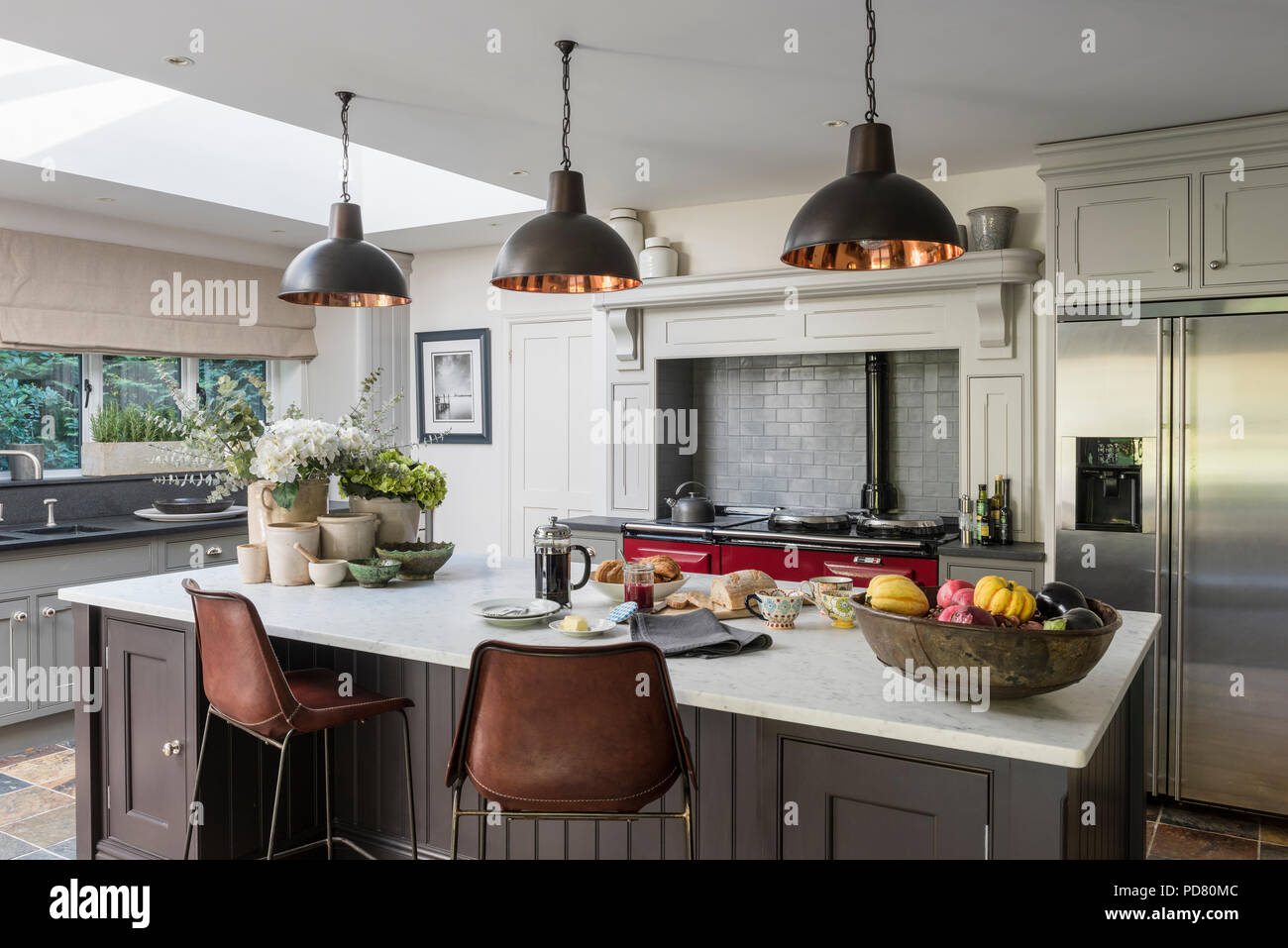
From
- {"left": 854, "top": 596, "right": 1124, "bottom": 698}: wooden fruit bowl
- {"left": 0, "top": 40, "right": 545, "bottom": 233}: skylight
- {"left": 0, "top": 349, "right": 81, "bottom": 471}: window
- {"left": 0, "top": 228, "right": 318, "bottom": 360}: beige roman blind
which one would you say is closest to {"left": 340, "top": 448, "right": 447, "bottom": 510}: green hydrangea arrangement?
{"left": 0, "top": 40, "right": 545, "bottom": 233}: skylight

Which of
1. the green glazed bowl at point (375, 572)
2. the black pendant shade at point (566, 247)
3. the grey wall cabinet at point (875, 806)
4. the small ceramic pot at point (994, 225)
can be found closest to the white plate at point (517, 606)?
the green glazed bowl at point (375, 572)

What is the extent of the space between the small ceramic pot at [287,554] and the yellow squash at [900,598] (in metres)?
1.86

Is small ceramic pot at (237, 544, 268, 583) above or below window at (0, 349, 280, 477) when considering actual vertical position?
below

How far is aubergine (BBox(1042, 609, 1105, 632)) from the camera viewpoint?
1637mm

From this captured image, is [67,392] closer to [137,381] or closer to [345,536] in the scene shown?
[137,381]

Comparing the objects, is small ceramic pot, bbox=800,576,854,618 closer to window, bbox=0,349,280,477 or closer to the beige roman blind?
window, bbox=0,349,280,477

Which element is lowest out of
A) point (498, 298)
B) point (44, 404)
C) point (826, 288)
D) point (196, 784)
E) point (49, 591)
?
point (196, 784)

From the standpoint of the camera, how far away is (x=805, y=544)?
436 centimetres

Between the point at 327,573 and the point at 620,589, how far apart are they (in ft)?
3.12

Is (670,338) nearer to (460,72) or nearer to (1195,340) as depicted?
(460,72)

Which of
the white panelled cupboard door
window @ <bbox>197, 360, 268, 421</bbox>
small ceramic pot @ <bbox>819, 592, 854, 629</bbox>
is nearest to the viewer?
small ceramic pot @ <bbox>819, 592, 854, 629</bbox>

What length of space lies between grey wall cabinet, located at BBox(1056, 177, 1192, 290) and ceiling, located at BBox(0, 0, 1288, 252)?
0.25m

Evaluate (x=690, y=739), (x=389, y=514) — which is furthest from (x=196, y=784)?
(x=690, y=739)

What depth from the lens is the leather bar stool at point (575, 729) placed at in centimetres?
172
